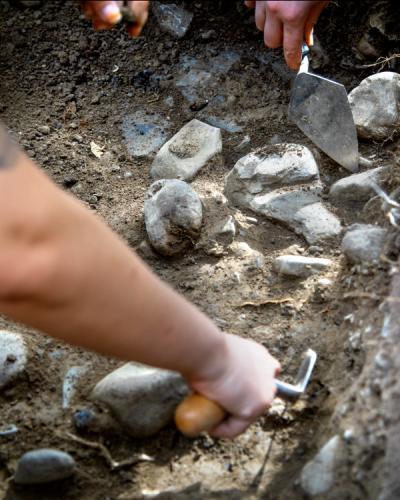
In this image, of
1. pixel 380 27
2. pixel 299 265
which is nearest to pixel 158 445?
pixel 299 265

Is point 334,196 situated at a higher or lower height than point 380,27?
lower

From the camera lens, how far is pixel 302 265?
83.9 inches

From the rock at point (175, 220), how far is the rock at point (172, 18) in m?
1.02

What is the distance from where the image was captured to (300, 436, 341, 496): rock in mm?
1556

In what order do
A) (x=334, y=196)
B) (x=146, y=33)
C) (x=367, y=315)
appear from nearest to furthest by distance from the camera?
(x=367, y=315) → (x=334, y=196) → (x=146, y=33)

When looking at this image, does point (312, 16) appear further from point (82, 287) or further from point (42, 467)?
point (42, 467)

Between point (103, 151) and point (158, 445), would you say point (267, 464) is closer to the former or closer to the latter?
point (158, 445)

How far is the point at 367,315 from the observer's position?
186cm

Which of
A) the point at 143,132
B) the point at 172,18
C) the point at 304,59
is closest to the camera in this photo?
the point at 304,59

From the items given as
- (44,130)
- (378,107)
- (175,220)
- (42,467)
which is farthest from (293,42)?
(42,467)

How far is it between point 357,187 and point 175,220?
60cm

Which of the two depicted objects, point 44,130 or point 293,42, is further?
point 44,130

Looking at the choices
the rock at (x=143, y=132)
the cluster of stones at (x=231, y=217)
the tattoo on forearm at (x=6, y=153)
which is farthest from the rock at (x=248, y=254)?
the tattoo on forearm at (x=6, y=153)

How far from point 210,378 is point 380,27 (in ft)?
5.84
